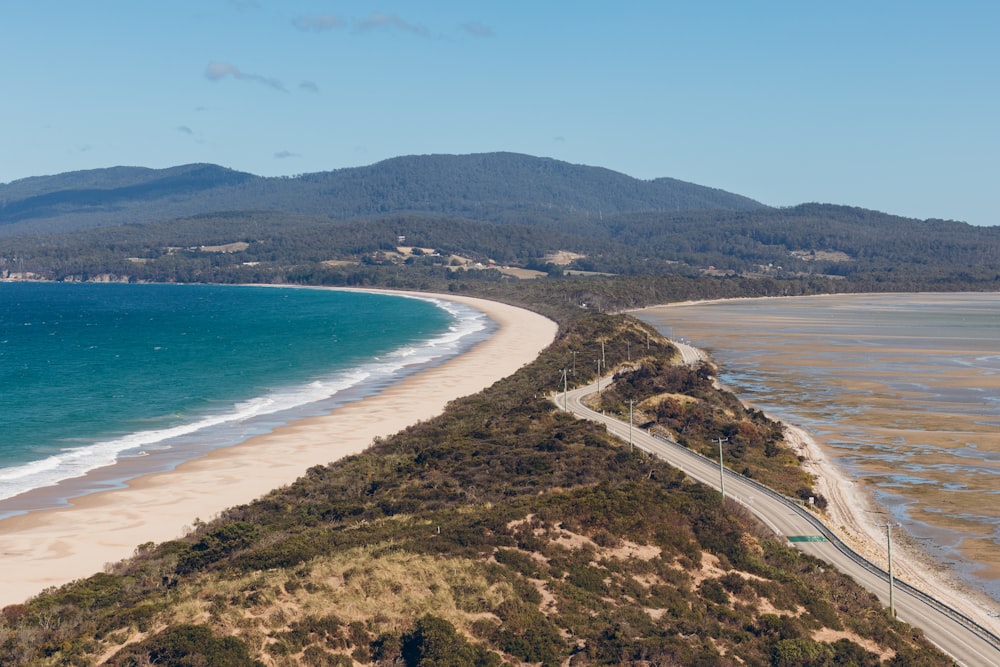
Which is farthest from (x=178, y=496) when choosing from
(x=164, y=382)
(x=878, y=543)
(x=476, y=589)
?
(x=164, y=382)

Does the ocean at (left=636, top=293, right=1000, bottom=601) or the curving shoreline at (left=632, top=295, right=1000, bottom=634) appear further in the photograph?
the ocean at (left=636, top=293, right=1000, bottom=601)

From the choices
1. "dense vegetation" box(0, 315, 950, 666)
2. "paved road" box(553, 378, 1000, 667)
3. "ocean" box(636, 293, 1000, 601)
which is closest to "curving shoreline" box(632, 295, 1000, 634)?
"ocean" box(636, 293, 1000, 601)

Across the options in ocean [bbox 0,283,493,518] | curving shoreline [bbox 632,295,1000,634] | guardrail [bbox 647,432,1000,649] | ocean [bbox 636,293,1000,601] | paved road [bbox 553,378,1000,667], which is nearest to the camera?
paved road [bbox 553,378,1000,667]

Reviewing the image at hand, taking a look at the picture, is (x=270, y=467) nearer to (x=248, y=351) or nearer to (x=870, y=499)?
(x=870, y=499)

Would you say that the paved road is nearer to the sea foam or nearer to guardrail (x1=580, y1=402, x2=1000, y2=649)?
guardrail (x1=580, y1=402, x2=1000, y2=649)

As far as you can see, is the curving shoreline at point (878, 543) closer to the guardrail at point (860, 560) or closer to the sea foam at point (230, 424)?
the guardrail at point (860, 560)
